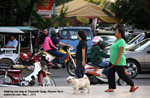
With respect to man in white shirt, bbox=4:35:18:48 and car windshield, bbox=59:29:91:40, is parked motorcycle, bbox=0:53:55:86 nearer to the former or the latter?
man in white shirt, bbox=4:35:18:48

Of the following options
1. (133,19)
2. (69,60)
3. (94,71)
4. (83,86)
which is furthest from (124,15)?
(83,86)

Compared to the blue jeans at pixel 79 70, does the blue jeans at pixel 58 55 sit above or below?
below

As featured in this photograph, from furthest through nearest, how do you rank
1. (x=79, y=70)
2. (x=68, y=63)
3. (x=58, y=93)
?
(x=68, y=63) < (x=79, y=70) < (x=58, y=93)

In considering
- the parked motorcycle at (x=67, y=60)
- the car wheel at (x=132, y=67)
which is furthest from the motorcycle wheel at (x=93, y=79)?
the parked motorcycle at (x=67, y=60)

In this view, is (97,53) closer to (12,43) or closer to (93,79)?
(93,79)

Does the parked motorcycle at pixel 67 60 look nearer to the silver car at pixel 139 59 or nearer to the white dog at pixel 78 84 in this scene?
the silver car at pixel 139 59

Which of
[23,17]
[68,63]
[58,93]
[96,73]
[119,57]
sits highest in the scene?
[23,17]

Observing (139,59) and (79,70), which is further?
(139,59)

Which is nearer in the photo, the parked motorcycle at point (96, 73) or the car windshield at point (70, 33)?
the parked motorcycle at point (96, 73)

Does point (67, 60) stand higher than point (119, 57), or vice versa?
point (119, 57)

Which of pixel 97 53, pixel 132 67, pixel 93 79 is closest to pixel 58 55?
pixel 132 67

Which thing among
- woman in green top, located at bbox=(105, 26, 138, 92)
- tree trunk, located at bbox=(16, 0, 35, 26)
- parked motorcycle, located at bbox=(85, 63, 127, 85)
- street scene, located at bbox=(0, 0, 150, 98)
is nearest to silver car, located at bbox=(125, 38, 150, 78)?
street scene, located at bbox=(0, 0, 150, 98)

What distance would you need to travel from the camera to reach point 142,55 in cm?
1641

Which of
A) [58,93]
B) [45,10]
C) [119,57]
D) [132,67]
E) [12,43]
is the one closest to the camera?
[119,57]
